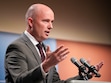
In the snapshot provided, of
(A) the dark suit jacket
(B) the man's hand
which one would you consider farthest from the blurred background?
(B) the man's hand

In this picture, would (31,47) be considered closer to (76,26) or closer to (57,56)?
(57,56)

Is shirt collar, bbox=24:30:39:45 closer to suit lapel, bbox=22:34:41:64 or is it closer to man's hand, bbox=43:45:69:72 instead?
suit lapel, bbox=22:34:41:64

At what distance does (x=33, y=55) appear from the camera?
1.88 metres

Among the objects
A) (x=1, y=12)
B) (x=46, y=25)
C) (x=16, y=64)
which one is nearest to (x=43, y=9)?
(x=46, y=25)

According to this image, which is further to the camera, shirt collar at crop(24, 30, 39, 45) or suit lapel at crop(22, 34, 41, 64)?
shirt collar at crop(24, 30, 39, 45)

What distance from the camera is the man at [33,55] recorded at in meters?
1.56

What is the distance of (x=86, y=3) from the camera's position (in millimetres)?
4582

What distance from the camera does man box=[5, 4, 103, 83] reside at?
5.11 ft

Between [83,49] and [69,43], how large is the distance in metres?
0.29

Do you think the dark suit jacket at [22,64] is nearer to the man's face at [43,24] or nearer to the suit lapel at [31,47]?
the suit lapel at [31,47]

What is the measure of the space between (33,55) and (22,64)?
0.17m

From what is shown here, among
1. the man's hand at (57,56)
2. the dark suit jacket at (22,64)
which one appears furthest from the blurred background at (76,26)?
the man's hand at (57,56)

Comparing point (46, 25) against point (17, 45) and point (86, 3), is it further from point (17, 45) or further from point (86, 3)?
point (86, 3)

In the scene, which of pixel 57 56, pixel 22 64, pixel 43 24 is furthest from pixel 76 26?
pixel 57 56
